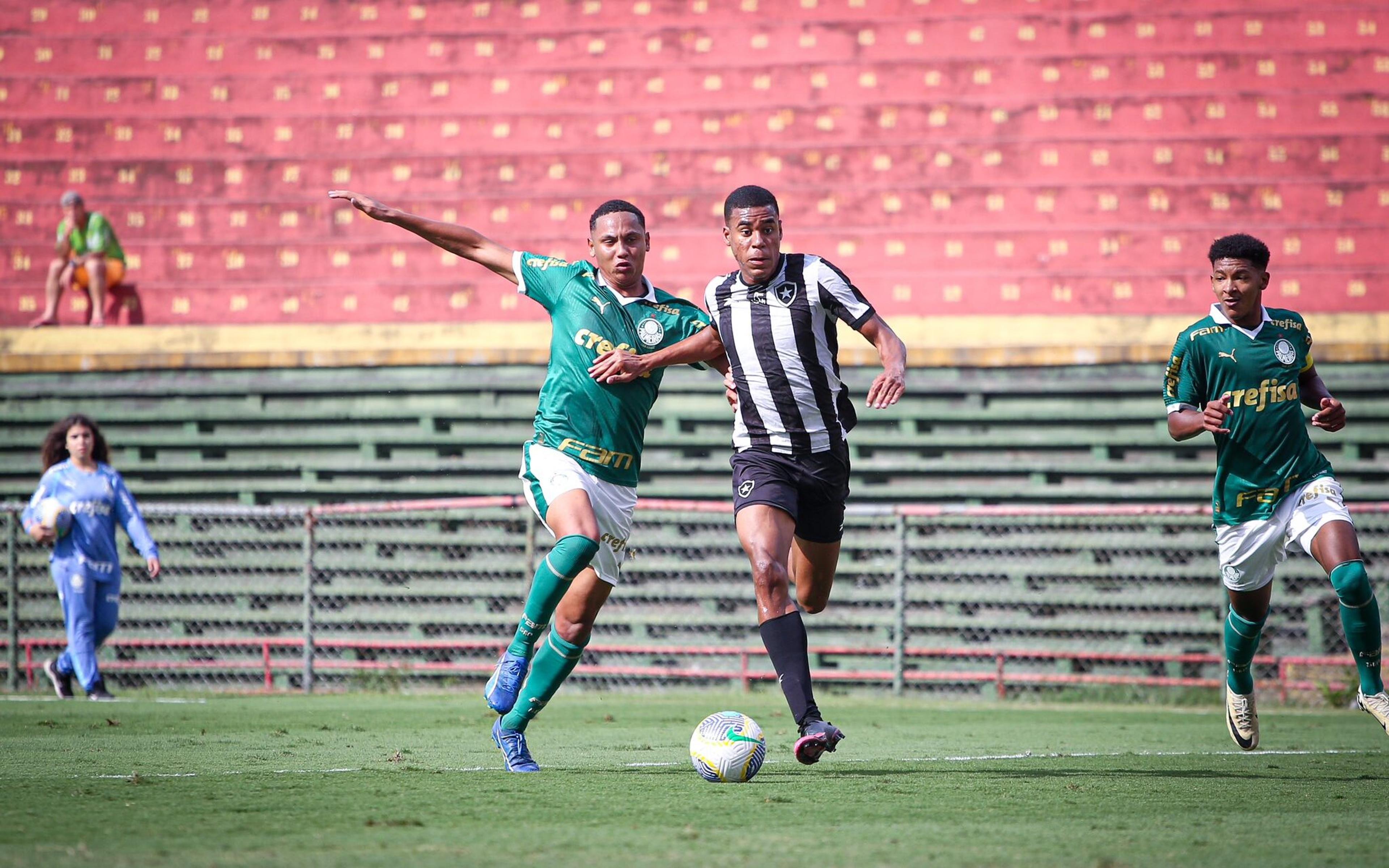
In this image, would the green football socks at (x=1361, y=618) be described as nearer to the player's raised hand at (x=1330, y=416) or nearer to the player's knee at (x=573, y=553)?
the player's raised hand at (x=1330, y=416)

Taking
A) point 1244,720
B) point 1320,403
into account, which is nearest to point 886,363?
point 1320,403

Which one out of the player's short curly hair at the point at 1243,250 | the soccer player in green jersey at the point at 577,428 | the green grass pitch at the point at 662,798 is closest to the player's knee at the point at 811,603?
the green grass pitch at the point at 662,798

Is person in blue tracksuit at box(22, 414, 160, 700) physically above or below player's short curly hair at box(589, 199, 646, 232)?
below

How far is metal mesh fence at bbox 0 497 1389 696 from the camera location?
1224 centimetres

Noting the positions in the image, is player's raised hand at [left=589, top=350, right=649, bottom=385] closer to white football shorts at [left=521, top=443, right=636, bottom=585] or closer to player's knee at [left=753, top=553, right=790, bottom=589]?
white football shorts at [left=521, top=443, right=636, bottom=585]

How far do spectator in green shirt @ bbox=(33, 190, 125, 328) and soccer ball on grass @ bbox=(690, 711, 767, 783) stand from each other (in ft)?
38.7

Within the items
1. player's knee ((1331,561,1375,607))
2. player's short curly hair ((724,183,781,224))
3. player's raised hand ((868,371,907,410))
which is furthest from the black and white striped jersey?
player's knee ((1331,561,1375,607))

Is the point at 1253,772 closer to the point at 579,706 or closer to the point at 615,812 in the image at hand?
the point at 615,812

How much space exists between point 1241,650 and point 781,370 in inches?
109

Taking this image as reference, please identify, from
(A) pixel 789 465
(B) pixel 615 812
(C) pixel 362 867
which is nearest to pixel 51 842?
(C) pixel 362 867

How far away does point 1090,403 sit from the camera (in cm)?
1320

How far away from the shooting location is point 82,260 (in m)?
15.7

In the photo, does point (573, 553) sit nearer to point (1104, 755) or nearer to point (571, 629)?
point (571, 629)

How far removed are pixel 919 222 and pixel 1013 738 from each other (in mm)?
8376
